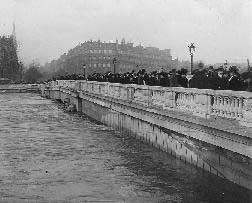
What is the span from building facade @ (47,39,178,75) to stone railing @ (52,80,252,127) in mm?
110432

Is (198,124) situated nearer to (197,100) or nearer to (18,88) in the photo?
(197,100)

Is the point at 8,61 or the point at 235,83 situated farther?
the point at 8,61

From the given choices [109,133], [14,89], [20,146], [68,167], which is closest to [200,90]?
[68,167]

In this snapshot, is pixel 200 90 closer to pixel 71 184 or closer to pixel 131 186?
pixel 131 186

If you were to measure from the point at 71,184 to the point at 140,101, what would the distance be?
762 cm

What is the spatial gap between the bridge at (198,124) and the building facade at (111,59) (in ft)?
363

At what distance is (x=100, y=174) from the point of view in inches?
610

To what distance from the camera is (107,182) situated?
46.9ft

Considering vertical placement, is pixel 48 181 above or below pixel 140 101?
below

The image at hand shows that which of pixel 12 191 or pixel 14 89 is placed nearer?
pixel 12 191

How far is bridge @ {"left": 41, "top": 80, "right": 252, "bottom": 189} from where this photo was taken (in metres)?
11.4

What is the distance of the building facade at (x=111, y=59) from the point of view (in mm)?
135875

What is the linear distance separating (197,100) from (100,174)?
13.3 ft

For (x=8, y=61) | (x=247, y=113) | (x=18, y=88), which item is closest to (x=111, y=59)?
(x=8, y=61)
